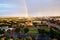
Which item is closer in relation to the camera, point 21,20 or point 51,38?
point 51,38

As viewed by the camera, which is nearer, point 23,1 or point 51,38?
point 51,38

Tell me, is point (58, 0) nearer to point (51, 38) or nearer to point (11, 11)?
point (51, 38)

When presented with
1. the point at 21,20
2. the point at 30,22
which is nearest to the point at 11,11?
the point at 21,20

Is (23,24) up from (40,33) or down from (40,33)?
up

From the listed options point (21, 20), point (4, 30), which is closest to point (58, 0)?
point (21, 20)

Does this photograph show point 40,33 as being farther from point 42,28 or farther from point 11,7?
point 11,7

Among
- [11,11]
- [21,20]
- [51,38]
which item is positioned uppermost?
[11,11]
